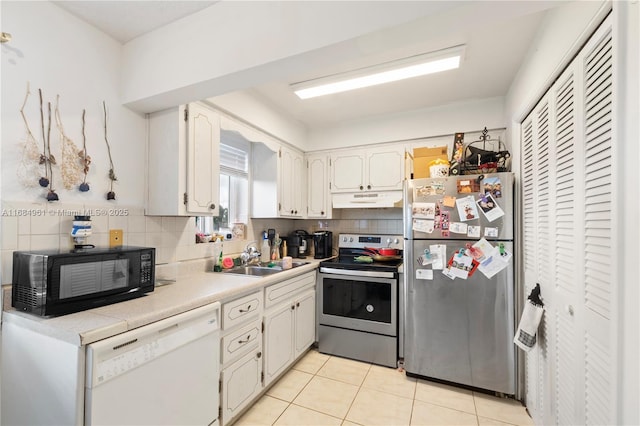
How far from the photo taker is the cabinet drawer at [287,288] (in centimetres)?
211

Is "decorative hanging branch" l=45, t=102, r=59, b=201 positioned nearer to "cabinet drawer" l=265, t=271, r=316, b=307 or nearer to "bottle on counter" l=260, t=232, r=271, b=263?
"cabinet drawer" l=265, t=271, r=316, b=307

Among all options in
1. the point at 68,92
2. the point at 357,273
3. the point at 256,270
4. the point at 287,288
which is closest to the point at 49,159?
the point at 68,92

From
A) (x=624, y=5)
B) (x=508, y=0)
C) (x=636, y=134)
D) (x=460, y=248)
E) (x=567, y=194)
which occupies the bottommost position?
(x=460, y=248)

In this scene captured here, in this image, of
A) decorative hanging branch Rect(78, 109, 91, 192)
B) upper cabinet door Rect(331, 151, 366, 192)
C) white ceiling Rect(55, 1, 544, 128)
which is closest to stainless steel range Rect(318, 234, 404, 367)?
upper cabinet door Rect(331, 151, 366, 192)

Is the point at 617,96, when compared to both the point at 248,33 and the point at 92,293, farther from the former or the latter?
the point at 92,293

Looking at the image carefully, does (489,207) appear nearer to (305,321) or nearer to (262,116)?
(305,321)

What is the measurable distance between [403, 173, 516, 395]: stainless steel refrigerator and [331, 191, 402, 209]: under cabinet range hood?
0.65 m

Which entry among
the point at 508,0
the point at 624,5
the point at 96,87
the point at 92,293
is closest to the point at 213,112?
the point at 96,87

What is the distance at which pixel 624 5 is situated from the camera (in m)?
0.85

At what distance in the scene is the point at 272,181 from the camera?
114 inches

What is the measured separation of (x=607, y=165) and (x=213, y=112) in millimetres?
2172

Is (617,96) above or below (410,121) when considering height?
below

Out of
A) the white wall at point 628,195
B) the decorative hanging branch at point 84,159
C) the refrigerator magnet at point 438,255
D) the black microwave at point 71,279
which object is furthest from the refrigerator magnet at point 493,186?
the decorative hanging branch at point 84,159

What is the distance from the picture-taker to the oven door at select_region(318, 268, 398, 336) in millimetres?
2498
